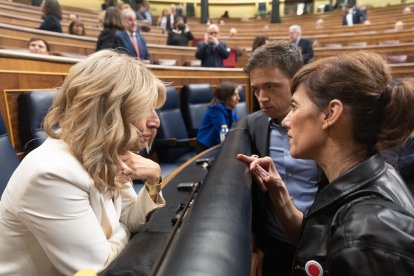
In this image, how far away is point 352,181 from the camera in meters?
0.42

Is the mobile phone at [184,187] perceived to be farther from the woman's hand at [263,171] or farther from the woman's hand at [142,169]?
the woman's hand at [263,171]

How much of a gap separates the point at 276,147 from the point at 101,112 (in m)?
0.50

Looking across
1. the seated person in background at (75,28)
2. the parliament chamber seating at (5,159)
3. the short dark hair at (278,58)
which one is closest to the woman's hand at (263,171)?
the short dark hair at (278,58)

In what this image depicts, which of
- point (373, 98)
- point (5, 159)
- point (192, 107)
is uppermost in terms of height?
point (373, 98)

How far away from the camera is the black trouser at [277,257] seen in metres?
0.76

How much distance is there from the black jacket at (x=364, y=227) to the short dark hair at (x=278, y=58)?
18.0 inches

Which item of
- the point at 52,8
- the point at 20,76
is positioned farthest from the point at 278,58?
the point at 52,8

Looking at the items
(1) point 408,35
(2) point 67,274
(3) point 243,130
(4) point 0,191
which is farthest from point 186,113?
(1) point 408,35

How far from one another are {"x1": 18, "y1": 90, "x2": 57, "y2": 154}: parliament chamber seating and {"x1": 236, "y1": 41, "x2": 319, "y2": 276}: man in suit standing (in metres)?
0.73

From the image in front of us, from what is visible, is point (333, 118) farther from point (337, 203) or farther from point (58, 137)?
point (58, 137)

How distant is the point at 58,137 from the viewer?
1.87 feet

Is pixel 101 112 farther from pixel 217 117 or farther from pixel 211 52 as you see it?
pixel 211 52

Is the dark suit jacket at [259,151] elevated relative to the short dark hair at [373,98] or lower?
lower

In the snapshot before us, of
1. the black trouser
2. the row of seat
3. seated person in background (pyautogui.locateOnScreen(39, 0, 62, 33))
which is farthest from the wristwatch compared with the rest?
seated person in background (pyautogui.locateOnScreen(39, 0, 62, 33))
